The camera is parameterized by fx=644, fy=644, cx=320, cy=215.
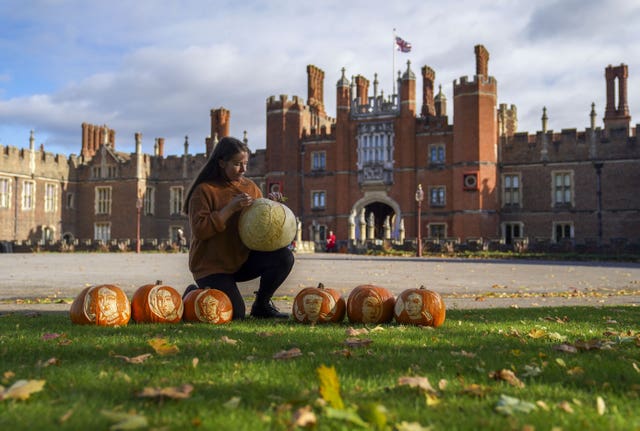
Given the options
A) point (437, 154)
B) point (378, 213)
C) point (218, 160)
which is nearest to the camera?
point (218, 160)

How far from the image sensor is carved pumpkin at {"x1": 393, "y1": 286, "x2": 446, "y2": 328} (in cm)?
579

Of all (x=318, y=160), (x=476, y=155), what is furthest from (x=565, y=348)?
(x=318, y=160)

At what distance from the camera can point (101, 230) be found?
1971 inches

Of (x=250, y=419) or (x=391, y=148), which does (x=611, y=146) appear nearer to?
(x=391, y=148)

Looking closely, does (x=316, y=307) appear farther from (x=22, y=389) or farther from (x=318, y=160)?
(x=318, y=160)

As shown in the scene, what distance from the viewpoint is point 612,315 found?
703 centimetres

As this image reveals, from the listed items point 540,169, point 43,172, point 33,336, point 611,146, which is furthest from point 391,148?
point 33,336

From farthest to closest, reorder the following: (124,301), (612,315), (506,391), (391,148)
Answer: (391,148) → (612,315) → (124,301) → (506,391)

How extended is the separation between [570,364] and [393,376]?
126 centimetres

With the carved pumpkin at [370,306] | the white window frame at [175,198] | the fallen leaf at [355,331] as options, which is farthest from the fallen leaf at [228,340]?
the white window frame at [175,198]

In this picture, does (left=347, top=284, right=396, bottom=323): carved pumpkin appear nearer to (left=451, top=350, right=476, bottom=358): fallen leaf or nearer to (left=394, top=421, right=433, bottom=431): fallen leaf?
(left=451, top=350, right=476, bottom=358): fallen leaf

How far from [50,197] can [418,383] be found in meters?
49.4

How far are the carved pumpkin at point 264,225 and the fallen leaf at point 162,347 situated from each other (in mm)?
1803

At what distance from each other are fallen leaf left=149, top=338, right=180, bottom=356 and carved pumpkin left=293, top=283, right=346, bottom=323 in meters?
1.88
